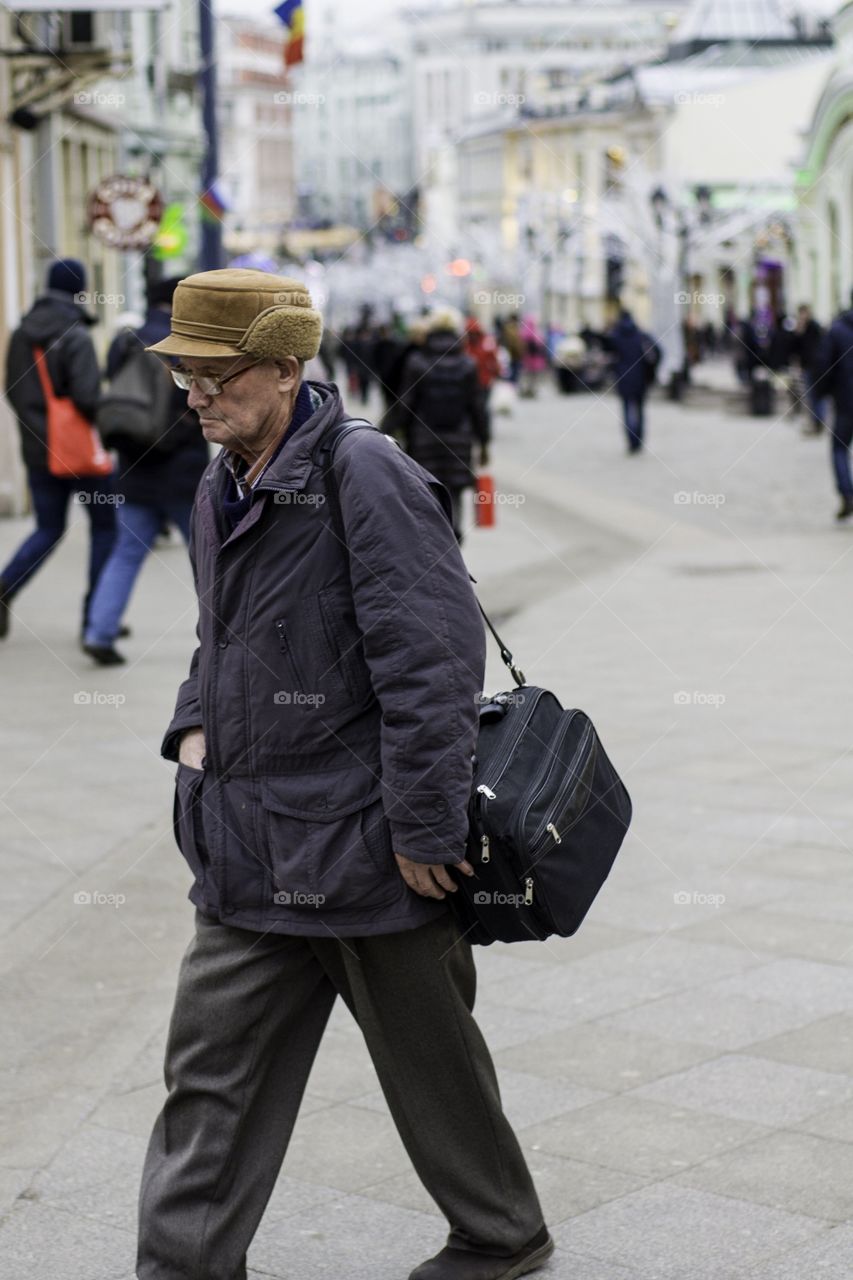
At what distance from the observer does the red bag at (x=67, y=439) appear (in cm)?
1006

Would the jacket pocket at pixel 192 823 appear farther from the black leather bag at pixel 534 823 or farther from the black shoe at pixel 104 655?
the black shoe at pixel 104 655

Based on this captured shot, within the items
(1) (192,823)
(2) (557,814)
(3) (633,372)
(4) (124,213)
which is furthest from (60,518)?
(3) (633,372)

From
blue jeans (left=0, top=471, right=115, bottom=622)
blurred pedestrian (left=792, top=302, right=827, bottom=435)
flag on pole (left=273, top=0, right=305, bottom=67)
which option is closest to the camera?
blue jeans (left=0, top=471, right=115, bottom=622)

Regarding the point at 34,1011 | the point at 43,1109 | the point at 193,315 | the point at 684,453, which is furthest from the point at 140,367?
the point at 684,453

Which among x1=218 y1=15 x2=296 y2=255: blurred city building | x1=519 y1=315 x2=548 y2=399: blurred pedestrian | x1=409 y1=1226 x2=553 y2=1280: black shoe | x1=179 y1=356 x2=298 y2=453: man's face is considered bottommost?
x1=519 y1=315 x2=548 y2=399: blurred pedestrian

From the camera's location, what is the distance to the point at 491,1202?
3.40m

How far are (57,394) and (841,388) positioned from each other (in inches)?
295

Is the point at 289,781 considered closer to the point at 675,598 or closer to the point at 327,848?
the point at 327,848

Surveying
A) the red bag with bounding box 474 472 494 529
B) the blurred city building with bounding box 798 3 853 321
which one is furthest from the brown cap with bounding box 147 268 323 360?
the blurred city building with bounding box 798 3 853 321

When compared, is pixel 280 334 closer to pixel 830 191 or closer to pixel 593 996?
pixel 593 996

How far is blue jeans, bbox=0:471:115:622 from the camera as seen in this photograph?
10.2 metres

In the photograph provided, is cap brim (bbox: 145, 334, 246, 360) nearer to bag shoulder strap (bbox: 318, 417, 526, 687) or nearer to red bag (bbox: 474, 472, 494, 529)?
bag shoulder strap (bbox: 318, 417, 526, 687)

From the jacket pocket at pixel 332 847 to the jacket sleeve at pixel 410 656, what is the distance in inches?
2.2

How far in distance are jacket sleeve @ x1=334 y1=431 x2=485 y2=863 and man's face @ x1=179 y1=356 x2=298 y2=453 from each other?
159 mm
